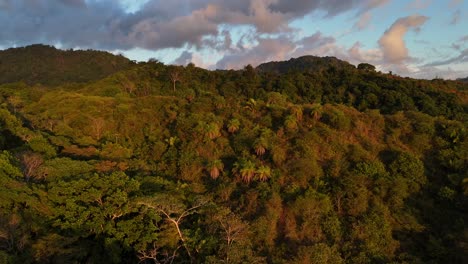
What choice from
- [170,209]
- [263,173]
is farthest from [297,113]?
[170,209]

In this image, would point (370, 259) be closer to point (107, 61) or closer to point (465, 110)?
point (465, 110)

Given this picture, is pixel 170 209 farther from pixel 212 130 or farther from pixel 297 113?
pixel 297 113

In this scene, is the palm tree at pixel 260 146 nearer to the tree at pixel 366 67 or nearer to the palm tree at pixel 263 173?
the palm tree at pixel 263 173

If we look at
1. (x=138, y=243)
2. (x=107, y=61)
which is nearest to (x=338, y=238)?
(x=138, y=243)

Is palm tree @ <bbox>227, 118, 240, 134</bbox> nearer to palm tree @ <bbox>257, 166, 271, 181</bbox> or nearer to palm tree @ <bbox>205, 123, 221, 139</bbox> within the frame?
palm tree @ <bbox>205, 123, 221, 139</bbox>

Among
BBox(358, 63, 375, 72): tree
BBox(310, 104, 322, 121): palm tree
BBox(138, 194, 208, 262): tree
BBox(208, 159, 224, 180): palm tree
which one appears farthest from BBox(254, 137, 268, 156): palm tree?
BBox(358, 63, 375, 72): tree

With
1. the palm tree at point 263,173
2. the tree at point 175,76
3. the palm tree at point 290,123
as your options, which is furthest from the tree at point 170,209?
the tree at point 175,76

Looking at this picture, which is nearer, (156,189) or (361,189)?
(156,189)
